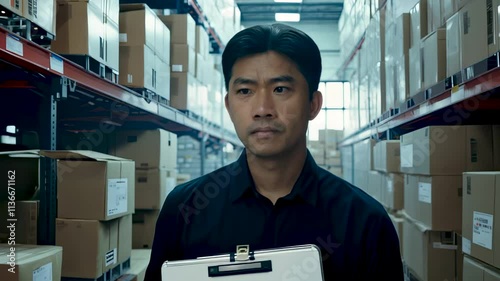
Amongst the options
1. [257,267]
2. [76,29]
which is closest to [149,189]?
[76,29]

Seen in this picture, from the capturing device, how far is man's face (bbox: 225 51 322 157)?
152 cm

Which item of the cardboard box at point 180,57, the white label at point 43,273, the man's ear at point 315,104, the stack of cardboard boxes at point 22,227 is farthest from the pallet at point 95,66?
the cardboard box at point 180,57

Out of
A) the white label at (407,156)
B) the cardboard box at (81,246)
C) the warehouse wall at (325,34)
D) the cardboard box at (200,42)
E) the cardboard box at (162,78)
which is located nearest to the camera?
the cardboard box at (81,246)

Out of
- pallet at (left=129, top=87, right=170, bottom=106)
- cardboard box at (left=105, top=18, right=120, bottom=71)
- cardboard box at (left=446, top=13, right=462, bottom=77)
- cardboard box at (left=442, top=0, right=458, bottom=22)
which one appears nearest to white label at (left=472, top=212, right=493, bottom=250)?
cardboard box at (left=446, top=13, right=462, bottom=77)

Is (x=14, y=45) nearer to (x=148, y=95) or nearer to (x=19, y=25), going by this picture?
(x=19, y=25)

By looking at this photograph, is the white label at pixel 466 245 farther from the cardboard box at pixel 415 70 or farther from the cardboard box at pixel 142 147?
the cardboard box at pixel 142 147

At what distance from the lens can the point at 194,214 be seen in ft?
5.15

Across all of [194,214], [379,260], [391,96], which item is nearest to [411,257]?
[391,96]

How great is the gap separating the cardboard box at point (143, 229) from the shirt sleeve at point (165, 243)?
241 cm

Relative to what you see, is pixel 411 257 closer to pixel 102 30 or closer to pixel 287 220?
pixel 287 220

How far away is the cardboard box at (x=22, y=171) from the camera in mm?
2494

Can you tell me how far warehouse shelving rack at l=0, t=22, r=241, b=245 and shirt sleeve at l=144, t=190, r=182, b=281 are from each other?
0.86 meters

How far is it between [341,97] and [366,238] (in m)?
12.1

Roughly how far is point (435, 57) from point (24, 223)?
248 cm
